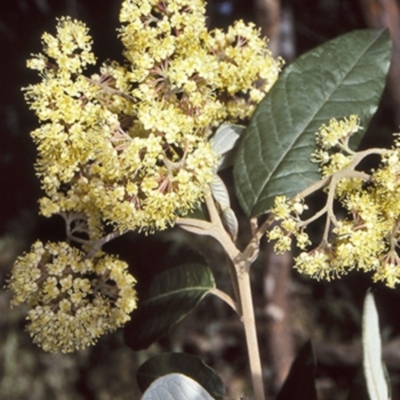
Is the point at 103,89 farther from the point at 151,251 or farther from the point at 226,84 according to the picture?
the point at 151,251

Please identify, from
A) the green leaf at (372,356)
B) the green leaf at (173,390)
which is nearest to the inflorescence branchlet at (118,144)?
the green leaf at (173,390)

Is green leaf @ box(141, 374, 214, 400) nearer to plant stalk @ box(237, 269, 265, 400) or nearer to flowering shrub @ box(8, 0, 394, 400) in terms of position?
flowering shrub @ box(8, 0, 394, 400)

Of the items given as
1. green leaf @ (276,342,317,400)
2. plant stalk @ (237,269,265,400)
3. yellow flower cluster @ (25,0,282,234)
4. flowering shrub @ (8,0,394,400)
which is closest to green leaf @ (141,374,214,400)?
flowering shrub @ (8,0,394,400)

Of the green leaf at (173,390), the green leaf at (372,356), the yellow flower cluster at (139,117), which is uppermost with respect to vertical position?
the yellow flower cluster at (139,117)

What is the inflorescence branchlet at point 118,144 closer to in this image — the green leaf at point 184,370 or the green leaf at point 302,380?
the green leaf at point 184,370

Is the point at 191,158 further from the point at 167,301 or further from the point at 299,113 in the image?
the point at 167,301
